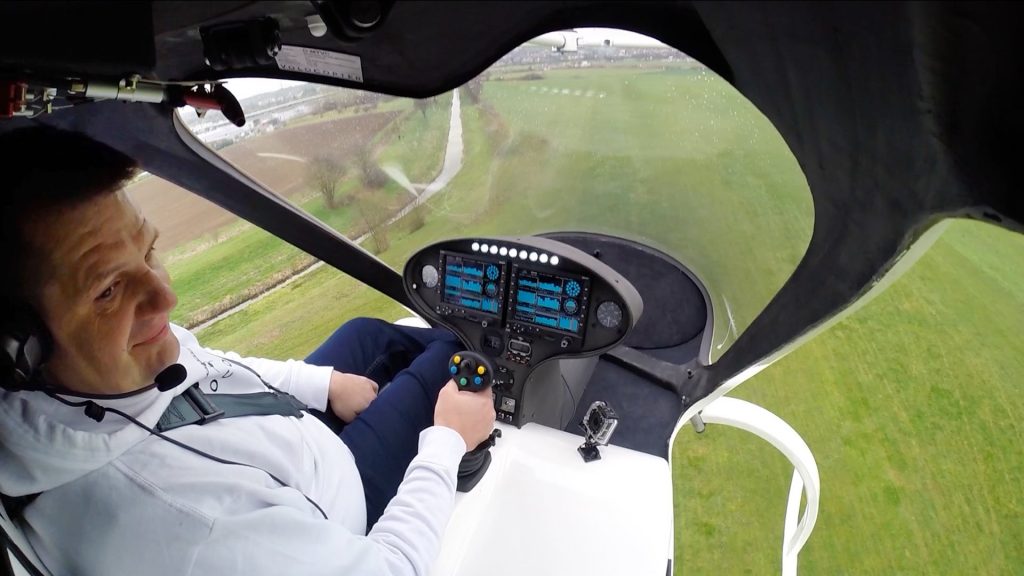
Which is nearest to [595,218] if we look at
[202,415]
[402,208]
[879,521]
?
[402,208]

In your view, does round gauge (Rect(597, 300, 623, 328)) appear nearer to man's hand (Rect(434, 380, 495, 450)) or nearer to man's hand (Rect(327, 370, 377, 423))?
man's hand (Rect(434, 380, 495, 450))

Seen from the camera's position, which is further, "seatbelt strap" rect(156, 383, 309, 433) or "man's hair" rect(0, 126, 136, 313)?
"seatbelt strap" rect(156, 383, 309, 433)

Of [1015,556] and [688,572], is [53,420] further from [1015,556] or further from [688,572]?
[1015,556]

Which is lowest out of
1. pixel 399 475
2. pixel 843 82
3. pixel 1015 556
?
pixel 1015 556

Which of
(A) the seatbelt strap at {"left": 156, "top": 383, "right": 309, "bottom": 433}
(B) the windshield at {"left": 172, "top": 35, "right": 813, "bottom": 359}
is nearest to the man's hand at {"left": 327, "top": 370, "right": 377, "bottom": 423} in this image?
(A) the seatbelt strap at {"left": 156, "top": 383, "right": 309, "bottom": 433}

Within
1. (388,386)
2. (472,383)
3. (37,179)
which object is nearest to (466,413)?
(472,383)

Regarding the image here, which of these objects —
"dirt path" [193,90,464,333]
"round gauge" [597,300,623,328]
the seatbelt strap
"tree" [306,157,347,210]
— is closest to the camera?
the seatbelt strap
